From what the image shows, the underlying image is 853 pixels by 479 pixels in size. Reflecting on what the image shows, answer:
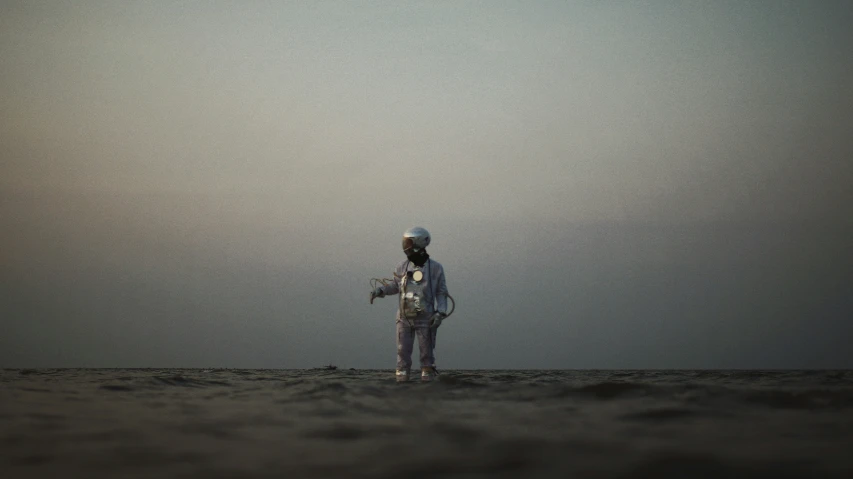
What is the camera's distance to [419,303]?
44.5 ft

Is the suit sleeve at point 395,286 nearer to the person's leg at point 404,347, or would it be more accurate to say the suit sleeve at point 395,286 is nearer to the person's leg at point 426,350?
the person's leg at point 404,347

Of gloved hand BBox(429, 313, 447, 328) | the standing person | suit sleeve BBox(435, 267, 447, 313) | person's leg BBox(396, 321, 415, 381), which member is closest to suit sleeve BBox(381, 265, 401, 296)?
the standing person

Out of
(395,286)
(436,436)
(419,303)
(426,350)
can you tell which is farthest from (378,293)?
(436,436)

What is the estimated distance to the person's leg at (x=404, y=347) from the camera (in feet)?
44.4

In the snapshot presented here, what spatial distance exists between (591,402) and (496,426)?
2.34 m

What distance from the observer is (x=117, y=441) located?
14.4 feet

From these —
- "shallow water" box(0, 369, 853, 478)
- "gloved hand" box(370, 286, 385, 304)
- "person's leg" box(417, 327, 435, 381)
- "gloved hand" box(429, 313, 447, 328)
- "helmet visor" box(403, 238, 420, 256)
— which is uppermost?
"helmet visor" box(403, 238, 420, 256)

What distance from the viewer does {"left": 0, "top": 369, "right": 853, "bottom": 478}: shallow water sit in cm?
344

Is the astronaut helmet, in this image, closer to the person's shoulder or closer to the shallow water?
the person's shoulder

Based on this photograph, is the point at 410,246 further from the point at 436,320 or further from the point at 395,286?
the point at 436,320

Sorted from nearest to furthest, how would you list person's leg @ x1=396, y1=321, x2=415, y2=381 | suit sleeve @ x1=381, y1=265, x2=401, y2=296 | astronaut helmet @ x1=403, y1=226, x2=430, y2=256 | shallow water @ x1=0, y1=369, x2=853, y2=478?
shallow water @ x1=0, y1=369, x2=853, y2=478
person's leg @ x1=396, y1=321, x2=415, y2=381
astronaut helmet @ x1=403, y1=226, x2=430, y2=256
suit sleeve @ x1=381, y1=265, x2=401, y2=296

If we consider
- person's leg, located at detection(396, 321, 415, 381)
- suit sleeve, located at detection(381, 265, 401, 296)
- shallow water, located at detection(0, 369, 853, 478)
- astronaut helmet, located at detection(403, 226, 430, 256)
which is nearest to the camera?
shallow water, located at detection(0, 369, 853, 478)

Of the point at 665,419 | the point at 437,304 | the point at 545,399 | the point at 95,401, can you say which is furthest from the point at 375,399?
the point at 437,304

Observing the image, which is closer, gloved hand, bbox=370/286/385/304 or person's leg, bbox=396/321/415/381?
person's leg, bbox=396/321/415/381
